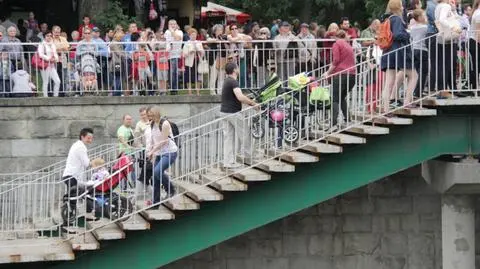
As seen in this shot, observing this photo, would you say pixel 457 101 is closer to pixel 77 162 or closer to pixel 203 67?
pixel 77 162

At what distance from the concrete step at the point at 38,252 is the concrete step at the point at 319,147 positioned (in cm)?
377

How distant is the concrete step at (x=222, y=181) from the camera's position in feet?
62.1

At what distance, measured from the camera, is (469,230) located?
67.0 feet

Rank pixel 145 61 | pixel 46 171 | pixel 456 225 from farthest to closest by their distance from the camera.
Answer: pixel 145 61
pixel 46 171
pixel 456 225

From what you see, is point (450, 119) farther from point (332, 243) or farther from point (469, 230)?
point (332, 243)

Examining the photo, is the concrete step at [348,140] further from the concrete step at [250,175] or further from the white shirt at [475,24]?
the white shirt at [475,24]

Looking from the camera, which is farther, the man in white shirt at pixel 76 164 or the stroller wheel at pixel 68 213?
the man in white shirt at pixel 76 164

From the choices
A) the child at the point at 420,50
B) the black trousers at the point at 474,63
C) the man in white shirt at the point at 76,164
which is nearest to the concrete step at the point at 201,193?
the man in white shirt at the point at 76,164

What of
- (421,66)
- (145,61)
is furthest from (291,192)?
(145,61)

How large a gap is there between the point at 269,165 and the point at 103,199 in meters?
2.51

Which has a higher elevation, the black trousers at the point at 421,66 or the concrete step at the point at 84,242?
the black trousers at the point at 421,66

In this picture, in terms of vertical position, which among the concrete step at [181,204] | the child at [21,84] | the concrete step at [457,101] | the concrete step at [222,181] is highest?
the child at [21,84]

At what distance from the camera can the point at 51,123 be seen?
2291 centimetres

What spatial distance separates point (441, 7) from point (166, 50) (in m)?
6.42
